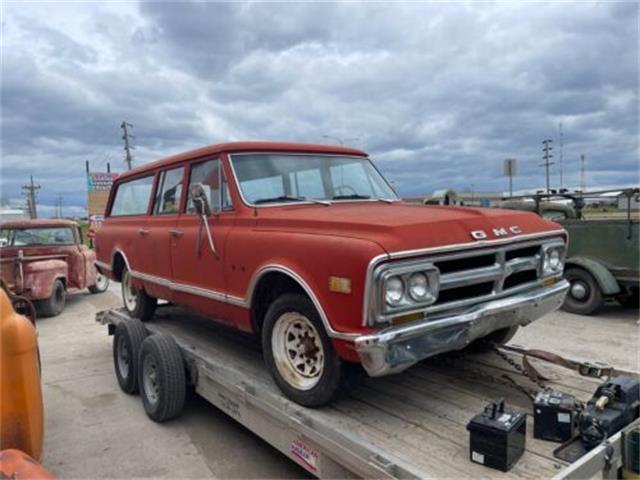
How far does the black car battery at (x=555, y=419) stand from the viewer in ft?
9.09

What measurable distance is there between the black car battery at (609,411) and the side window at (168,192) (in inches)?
146

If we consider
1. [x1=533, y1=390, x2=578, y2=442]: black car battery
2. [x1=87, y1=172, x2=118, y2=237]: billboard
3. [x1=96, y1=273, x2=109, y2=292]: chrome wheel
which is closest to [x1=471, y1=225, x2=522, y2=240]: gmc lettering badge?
[x1=533, y1=390, x2=578, y2=442]: black car battery

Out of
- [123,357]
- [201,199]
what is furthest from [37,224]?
[201,199]

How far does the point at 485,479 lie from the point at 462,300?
1007 mm

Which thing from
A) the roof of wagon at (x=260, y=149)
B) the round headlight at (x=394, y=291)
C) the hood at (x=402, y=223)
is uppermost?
the roof of wagon at (x=260, y=149)

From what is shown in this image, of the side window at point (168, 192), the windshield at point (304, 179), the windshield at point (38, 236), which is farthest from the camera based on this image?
the windshield at point (38, 236)

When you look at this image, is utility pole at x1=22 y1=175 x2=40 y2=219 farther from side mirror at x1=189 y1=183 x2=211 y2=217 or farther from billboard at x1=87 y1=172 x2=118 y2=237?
side mirror at x1=189 y1=183 x2=211 y2=217

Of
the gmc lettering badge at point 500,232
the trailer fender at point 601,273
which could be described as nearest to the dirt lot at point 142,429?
the trailer fender at point 601,273

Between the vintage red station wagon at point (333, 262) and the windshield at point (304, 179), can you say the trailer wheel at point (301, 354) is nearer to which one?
the vintage red station wagon at point (333, 262)

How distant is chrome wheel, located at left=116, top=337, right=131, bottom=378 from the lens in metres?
5.36

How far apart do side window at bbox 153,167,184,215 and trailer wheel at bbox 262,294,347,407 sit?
2038 mm

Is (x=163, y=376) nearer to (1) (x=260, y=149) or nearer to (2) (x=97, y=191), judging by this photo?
(1) (x=260, y=149)

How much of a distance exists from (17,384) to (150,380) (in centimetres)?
182

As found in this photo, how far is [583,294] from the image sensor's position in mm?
8539
